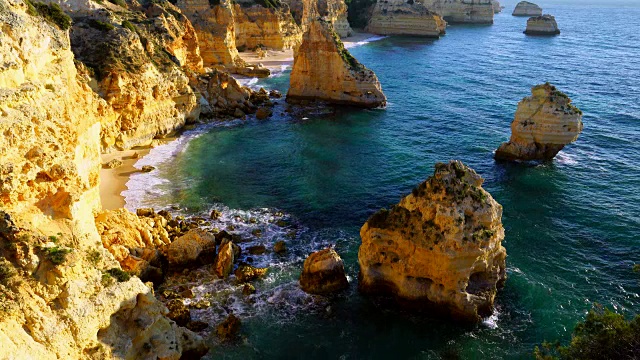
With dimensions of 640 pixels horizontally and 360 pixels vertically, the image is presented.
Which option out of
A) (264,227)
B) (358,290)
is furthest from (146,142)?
(358,290)

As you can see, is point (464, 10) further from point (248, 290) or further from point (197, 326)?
point (197, 326)

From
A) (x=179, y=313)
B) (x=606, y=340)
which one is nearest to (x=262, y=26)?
(x=179, y=313)

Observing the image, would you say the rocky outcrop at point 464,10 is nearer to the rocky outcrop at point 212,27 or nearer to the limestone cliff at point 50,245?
the rocky outcrop at point 212,27

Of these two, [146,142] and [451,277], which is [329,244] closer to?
[451,277]

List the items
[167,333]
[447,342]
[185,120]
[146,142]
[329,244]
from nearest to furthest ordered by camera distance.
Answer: [167,333], [447,342], [329,244], [146,142], [185,120]

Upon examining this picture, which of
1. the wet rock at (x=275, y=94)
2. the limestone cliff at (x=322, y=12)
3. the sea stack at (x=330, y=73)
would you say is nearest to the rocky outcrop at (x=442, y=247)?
the sea stack at (x=330, y=73)

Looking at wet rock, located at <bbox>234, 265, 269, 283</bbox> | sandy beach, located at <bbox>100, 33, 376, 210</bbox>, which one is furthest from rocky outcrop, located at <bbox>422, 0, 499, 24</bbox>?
wet rock, located at <bbox>234, 265, 269, 283</bbox>
